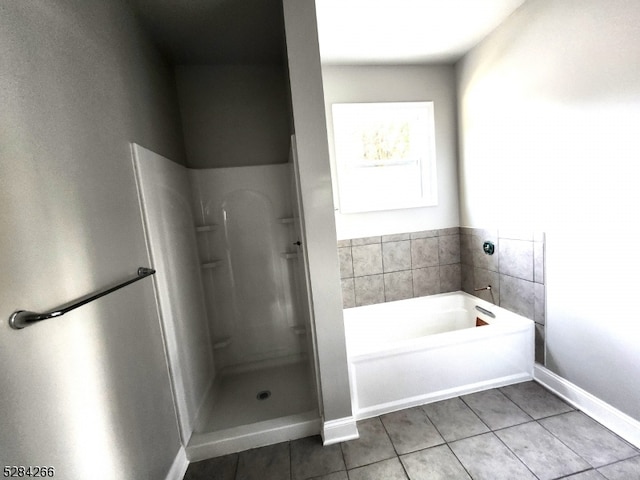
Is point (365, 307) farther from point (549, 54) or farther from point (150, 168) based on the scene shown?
point (549, 54)

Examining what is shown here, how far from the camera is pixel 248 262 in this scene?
2246 millimetres

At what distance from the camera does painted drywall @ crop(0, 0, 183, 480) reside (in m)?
0.68

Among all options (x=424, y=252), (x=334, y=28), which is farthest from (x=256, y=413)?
(x=334, y=28)

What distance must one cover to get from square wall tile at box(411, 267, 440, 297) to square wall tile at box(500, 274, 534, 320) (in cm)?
57

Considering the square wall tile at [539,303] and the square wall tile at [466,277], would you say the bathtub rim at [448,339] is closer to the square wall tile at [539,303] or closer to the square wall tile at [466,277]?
the square wall tile at [539,303]

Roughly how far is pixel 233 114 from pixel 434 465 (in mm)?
2619

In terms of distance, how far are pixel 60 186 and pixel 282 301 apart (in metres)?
1.71

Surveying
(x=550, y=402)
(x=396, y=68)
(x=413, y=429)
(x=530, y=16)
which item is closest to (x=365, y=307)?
(x=413, y=429)

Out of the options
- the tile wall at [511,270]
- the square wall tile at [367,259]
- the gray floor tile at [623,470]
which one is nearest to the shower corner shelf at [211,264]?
the square wall tile at [367,259]

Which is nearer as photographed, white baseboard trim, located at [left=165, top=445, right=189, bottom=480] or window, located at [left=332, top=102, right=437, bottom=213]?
white baseboard trim, located at [left=165, top=445, right=189, bottom=480]

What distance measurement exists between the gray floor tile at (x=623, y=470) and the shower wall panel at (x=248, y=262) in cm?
184

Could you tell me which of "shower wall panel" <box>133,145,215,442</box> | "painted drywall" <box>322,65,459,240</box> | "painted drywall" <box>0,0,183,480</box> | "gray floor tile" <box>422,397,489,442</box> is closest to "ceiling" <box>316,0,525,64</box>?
"painted drywall" <box>322,65,459,240</box>

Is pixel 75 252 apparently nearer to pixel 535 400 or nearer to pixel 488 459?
pixel 488 459

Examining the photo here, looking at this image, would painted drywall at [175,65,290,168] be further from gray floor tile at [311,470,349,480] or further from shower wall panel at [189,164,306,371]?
gray floor tile at [311,470,349,480]
